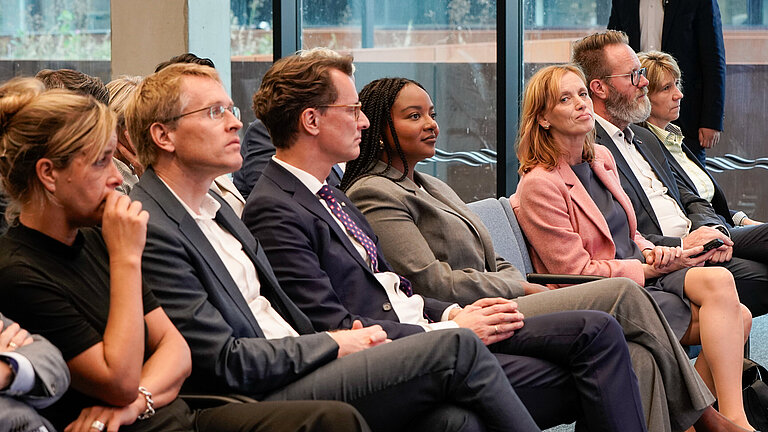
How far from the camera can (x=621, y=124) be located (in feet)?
13.0

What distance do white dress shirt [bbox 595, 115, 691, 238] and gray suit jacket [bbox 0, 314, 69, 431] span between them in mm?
2682

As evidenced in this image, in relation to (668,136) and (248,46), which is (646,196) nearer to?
(668,136)

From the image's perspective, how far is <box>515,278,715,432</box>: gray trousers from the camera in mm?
2662

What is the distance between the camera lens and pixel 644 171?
12.9 feet

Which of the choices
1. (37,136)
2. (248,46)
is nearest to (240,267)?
(37,136)

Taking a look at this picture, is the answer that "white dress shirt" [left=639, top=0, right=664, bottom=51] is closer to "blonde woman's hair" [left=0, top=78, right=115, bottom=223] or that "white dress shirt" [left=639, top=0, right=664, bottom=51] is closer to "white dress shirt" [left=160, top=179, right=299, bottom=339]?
"white dress shirt" [left=160, top=179, right=299, bottom=339]

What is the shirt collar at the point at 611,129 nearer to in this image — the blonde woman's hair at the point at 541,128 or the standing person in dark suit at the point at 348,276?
the blonde woman's hair at the point at 541,128

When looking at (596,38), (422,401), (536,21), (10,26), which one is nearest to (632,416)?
(422,401)

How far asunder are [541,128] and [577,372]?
1162 millimetres

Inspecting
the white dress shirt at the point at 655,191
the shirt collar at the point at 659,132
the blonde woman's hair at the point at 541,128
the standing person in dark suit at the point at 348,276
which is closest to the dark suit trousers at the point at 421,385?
the standing person in dark suit at the point at 348,276

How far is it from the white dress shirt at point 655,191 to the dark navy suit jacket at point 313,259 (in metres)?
1.73

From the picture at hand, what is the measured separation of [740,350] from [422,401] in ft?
4.75

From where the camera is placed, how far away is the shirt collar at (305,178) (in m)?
2.51

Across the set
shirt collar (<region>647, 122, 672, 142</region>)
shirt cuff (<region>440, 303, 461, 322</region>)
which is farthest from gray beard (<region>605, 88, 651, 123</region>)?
shirt cuff (<region>440, 303, 461, 322</region>)
